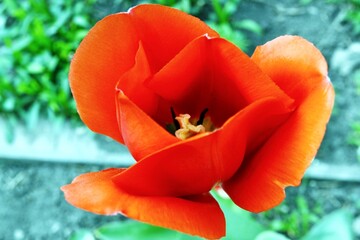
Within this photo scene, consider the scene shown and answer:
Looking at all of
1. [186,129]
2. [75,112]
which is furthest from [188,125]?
[75,112]

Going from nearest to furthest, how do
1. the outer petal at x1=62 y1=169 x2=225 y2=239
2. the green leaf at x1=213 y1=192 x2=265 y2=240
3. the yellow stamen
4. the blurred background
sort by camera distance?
the outer petal at x1=62 y1=169 x2=225 y2=239, the yellow stamen, the green leaf at x1=213 y1=192 x2=265 y2=240, the blurred background

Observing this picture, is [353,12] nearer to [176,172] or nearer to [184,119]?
[184,119]

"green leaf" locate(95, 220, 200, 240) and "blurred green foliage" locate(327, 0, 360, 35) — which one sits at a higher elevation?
"blurred green foliage" locate(327, 0, 360, 35)

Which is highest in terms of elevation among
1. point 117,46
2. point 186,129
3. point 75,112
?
point 117,46

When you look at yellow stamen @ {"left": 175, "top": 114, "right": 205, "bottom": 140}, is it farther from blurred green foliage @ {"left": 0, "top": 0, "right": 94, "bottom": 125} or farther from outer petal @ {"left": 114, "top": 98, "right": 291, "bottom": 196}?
blurred green foliage @ {"left": 0, "top": 0, "right": 94, "bottom": 125}

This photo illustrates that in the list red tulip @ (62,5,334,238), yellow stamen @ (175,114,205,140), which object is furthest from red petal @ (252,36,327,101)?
yellow stamen @ (175,114,205,140)

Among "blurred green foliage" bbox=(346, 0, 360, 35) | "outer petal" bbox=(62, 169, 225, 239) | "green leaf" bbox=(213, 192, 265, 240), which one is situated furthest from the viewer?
"blurred green foliage" bbox=(346, 0, 360, 35)

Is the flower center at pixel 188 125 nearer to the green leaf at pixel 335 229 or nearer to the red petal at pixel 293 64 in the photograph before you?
the red petal at pixel 293 64

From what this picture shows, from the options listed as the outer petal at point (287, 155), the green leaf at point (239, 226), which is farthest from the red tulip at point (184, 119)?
the green leaf at point (239, 226)
